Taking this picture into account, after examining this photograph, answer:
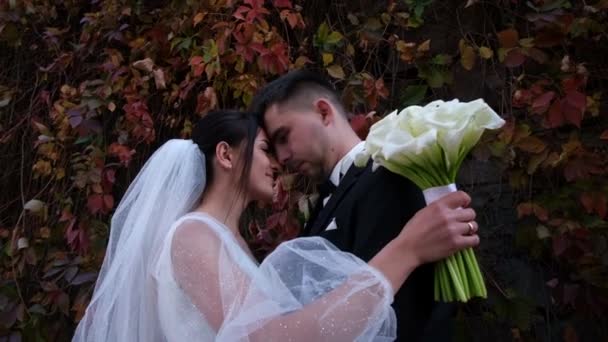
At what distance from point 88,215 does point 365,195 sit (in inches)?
A: 81.1

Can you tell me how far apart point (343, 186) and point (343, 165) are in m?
0.18

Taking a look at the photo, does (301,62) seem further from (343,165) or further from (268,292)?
(268,292)

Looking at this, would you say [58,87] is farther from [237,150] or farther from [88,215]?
[237,150]

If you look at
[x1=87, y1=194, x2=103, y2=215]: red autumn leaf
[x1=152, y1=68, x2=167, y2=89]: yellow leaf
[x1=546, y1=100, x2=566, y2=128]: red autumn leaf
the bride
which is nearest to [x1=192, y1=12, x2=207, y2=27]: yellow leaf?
[x1=152, y1=68, x2=167, y2=89]: yellow leaf

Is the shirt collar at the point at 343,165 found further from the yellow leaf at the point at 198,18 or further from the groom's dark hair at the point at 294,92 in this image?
the yellow leaf at the point at 198,18

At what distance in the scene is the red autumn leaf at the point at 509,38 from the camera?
301 cm

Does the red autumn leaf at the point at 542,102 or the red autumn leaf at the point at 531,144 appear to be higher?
the red autumn leaf at the point at 542,102

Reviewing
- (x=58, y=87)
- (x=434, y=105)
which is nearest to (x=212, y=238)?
(x=434, y=105)

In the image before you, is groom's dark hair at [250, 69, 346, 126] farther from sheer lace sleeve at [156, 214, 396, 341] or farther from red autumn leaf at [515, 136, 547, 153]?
red autumn leaf at [515, 136, 547, 153]

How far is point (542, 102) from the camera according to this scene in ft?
9.50

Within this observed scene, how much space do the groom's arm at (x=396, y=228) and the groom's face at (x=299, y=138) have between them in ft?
1.28

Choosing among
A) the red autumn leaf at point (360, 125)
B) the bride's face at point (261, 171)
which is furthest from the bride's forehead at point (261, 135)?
the red autumn leaf at point (360, 125)

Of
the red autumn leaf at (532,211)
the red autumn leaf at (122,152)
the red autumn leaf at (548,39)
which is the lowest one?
the red autumn leaf at (532,211)

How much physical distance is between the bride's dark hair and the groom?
76 millimetres
